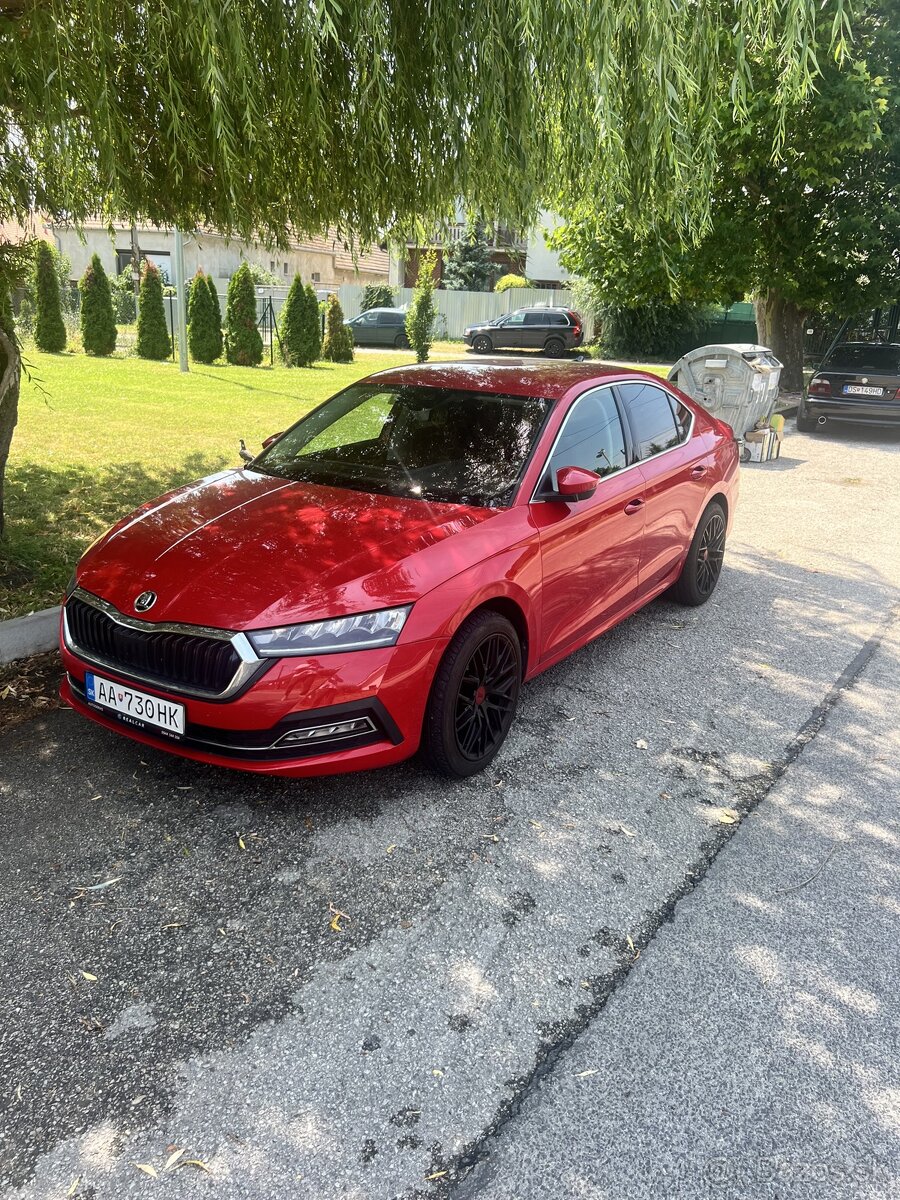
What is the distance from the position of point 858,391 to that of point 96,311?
16.5 meters

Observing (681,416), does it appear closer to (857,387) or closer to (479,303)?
(857,387)

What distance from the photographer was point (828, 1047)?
8.11 ft

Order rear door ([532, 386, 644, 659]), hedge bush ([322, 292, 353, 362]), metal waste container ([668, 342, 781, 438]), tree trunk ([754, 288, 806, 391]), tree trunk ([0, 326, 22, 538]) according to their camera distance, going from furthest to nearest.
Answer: hedge bush ([322, 292, 353, 362]) < tree trunk ([754, 288, 806, 391]) < metal waste container ([668, 342, 781, 438]) < tree trunk ([0, 326, 22, 538]) < rear door ([532, 386, 644, 659])

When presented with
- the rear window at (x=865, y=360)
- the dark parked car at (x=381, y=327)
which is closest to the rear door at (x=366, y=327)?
the dark parked car at (x=381, y=327)

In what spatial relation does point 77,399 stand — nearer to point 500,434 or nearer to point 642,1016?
point 500,434

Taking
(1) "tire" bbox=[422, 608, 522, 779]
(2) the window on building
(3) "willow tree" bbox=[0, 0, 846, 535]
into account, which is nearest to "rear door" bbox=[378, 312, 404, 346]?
(2) the window on building

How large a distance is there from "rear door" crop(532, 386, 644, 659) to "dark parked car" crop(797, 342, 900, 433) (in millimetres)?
11095

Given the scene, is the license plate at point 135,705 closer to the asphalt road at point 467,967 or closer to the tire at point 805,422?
the asphalt road at point 467,967

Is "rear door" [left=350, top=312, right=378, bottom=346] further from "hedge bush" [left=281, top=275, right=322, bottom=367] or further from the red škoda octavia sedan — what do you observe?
the red škoda octavia sedan

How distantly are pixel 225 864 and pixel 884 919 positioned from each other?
2.30m

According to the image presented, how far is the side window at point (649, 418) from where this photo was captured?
5031mm

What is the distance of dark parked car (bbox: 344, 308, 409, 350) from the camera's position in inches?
1288

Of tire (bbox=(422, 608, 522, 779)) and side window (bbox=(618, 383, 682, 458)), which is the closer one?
tire (bbox=(422, 608, 522, 779))

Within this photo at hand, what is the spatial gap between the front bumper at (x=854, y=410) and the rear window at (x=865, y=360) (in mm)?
547
